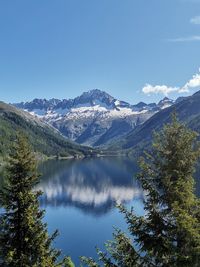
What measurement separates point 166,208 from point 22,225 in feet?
36.6

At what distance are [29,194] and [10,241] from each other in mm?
3413

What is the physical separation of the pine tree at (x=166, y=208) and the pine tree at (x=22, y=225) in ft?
23.0

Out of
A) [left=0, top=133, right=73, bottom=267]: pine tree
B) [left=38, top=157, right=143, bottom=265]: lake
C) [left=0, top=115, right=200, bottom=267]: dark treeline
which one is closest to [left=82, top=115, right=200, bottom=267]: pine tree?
[left=0, top=115, right=200, bottom=267]: dark treeline

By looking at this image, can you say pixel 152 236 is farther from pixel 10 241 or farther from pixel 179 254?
pixel 10 241

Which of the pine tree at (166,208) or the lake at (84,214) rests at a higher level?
the pine tree at (166,208)

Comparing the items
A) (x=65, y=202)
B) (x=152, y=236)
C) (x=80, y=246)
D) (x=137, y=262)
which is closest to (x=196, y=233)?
(x=152, y=236)

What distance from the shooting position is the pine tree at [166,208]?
1789cm

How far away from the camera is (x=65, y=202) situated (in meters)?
160

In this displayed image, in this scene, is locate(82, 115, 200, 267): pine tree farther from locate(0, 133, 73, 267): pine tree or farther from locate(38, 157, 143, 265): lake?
locate(38, 157, 143, 265): lake

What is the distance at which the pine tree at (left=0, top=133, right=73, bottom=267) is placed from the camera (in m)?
25.9

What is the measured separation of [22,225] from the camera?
26.2 meters

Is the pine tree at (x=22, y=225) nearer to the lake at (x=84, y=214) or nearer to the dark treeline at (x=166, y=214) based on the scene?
the dark treeline at (x=166, y=214)

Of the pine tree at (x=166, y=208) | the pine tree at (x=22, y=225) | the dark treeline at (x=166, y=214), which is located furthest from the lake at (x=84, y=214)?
the pine tree at (x=166, y=208)

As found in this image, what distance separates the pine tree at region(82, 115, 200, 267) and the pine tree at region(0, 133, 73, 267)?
7014 millimetres
